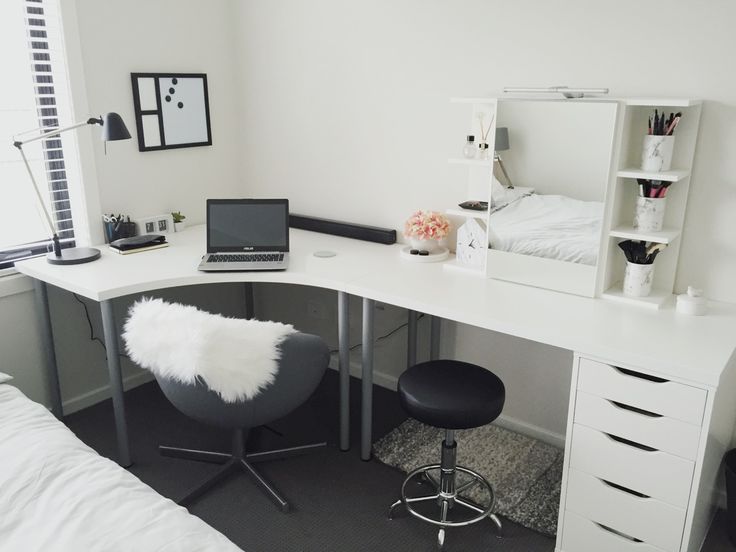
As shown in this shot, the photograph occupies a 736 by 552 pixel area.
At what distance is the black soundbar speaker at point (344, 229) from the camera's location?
2877mm

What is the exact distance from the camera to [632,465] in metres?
1.77

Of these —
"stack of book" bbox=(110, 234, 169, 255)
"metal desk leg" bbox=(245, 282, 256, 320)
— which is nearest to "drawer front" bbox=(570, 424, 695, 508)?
"stack of book" bbox=(110, 234, 169, 255)

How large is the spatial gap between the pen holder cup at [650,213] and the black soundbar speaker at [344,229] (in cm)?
112

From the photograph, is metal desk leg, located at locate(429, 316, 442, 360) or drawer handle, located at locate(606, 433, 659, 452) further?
metal desk leg, located at locate(429, 316, 442, 360)

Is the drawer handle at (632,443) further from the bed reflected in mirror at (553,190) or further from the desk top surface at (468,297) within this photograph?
the bed reflected in mirror at (553,190)

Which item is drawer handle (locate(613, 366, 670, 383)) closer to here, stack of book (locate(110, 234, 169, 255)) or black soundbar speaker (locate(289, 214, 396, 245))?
black soundbar speaker (locate(289, 214, 396, 245))

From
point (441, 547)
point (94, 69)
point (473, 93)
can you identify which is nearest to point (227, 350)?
point (441, 547)

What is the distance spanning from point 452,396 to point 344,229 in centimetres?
127

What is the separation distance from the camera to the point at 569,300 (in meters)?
2.16

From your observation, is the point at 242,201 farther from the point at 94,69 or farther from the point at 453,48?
the point at 453,48

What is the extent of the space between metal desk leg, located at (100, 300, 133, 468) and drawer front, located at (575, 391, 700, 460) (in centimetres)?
166

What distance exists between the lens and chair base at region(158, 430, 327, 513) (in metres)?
2.28

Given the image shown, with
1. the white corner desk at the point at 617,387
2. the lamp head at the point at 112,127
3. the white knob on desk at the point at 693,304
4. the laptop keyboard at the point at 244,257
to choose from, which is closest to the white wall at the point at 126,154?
the lamp head at the point at 112,127

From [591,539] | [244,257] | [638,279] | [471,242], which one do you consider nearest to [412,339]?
[471,242]
